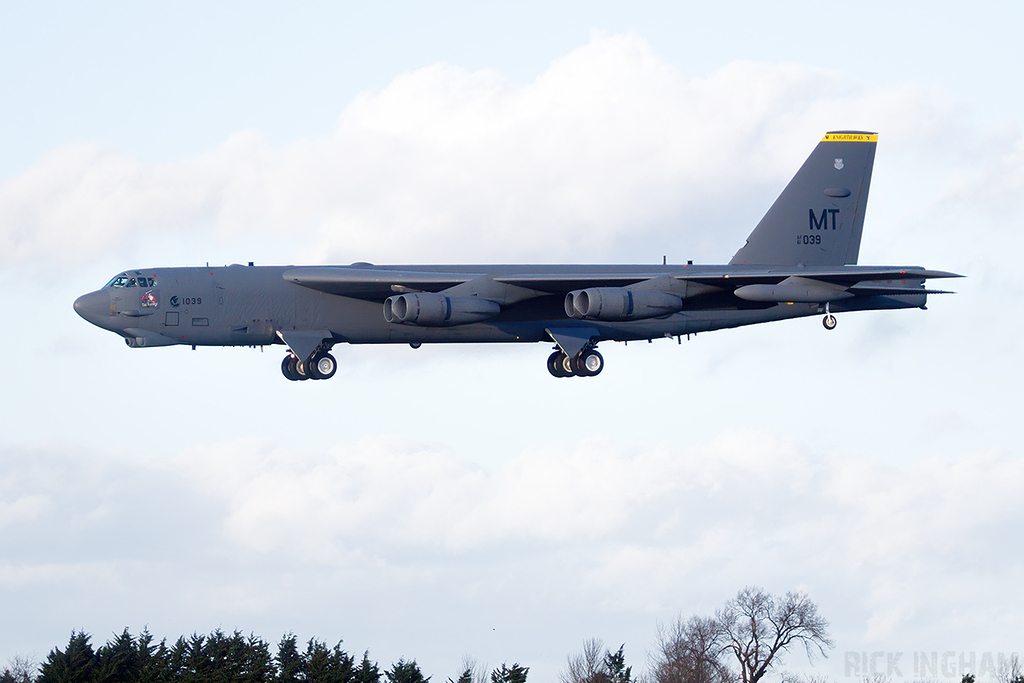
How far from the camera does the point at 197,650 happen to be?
45.4m

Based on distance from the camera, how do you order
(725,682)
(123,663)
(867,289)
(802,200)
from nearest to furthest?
(867,289), (802,200), (123,663), (725,682)

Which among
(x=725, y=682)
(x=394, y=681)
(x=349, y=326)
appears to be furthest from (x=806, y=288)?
(x=725, y=682)

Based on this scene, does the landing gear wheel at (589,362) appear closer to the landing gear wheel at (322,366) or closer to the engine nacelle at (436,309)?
the engine nacelle at (436,309)

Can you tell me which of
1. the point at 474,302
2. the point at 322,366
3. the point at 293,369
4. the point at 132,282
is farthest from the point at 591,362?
the point at 132,282

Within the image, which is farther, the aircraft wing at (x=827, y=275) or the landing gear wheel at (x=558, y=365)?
the landing gear wheel at (x=558, y=365)

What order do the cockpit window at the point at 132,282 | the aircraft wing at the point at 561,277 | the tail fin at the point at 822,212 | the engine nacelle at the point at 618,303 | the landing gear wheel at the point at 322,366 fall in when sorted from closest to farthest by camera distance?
1. the cockpit window at the point at 132,282
2. the aircraft wing at the point at 561,277
3. the engine nacelle at the point at 618,303
4. the landing gear wheel at the point at 322,366
5. the tail fin at the point at 822,212

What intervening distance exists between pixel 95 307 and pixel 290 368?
5191 millimetres

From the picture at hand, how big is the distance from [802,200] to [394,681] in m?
19.5

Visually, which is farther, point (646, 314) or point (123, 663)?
point (123, 663)

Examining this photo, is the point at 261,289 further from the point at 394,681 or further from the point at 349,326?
the point at 394,681

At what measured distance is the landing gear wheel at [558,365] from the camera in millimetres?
40938

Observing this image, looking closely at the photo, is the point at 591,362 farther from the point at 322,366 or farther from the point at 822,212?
the point at 822,212

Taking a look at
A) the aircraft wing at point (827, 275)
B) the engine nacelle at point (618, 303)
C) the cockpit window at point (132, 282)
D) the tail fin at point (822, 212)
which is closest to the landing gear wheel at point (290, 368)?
the cockpit window at point (132, 282)

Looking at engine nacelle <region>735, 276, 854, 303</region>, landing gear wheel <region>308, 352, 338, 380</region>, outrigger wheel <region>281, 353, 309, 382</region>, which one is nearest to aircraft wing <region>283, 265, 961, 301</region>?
engine nacelle <region>735, 276, 854, 303</region>
